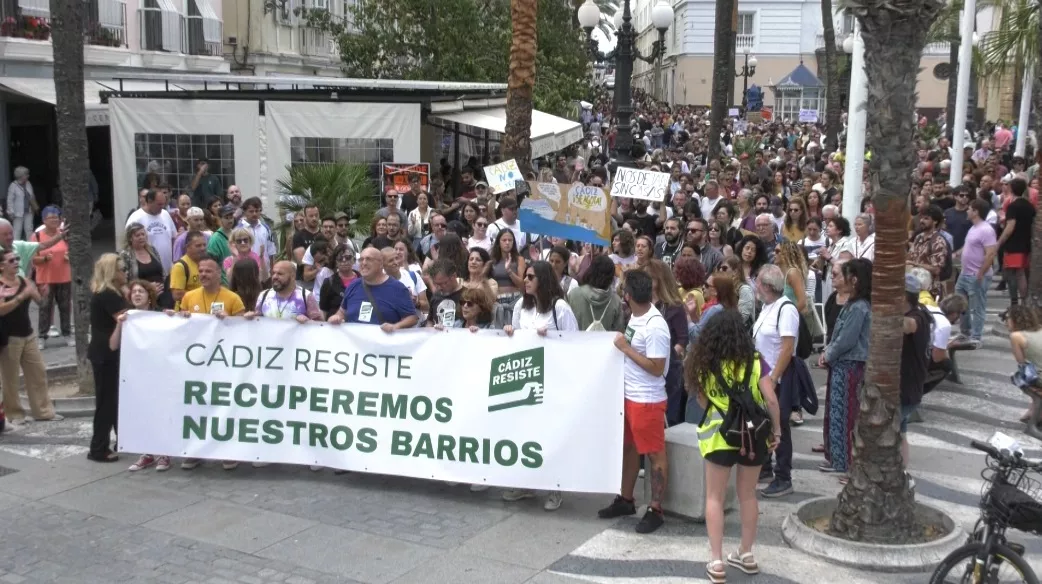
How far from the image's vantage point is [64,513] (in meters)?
7.52

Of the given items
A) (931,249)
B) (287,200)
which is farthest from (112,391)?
(931,249)

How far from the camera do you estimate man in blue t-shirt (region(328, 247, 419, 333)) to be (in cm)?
824

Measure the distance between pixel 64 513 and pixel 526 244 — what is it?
19.5 ft

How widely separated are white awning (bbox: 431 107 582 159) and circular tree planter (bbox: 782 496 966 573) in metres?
12.4

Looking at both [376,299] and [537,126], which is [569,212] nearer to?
[376,299]

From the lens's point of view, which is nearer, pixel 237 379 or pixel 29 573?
pixel 29 573

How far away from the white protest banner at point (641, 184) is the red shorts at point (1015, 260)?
433 centimetres

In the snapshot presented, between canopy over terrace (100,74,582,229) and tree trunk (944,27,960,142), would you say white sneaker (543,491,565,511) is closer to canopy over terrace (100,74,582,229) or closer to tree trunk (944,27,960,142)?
canopy over terrace (100,74,582,229)

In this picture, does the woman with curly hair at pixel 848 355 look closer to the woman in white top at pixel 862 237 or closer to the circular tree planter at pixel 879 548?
the circular tree planter at pixel 879 548

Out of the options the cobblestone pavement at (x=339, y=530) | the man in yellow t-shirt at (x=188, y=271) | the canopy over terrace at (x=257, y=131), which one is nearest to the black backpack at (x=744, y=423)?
the cobblestone pavement at (x=339, y=530)

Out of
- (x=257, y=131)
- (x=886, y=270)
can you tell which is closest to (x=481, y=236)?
(x=886, y=270)

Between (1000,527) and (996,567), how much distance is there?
7.4 inches

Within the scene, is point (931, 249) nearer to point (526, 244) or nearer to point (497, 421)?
point (526, 244)

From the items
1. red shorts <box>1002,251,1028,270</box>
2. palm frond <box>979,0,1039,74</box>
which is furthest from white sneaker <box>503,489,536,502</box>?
palm frond <box>979,0,1039,74</box>
